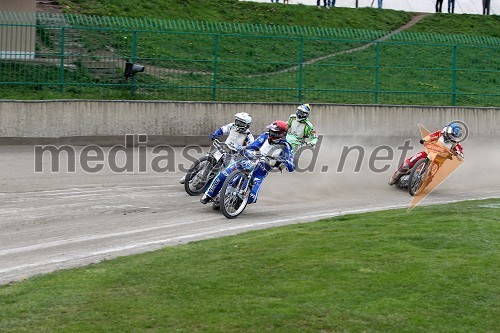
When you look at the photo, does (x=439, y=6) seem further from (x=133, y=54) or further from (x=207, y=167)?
(x=207, y=167)

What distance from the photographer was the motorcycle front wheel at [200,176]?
17734mm

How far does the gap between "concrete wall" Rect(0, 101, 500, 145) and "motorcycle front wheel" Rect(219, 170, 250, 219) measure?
28.8 feet

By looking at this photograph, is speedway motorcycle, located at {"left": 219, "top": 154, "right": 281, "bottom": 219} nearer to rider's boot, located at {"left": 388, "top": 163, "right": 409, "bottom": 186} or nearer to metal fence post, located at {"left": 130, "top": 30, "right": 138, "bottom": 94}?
rider's boot, located at {"left": 388, "top": 163, "right": 409, "bottom": 186}

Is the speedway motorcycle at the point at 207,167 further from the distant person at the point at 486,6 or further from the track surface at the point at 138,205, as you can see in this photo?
the distant person at the point at 486,6

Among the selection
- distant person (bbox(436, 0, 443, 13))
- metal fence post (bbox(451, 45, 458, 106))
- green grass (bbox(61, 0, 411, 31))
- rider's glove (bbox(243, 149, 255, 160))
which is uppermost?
distant person (bbox(436, 0, 443, 13))

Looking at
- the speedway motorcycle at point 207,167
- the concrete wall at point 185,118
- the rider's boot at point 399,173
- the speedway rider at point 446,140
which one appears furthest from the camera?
the concrete wall at point 185,118

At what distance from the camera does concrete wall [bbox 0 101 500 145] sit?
77.0 ft

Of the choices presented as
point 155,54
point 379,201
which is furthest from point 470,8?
point 379,201

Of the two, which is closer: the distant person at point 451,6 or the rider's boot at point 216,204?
the rider's boot at point 216,204

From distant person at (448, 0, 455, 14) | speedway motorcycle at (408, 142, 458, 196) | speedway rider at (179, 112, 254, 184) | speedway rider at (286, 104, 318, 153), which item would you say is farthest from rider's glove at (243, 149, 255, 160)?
distant person at (448, 0, 455, 14)

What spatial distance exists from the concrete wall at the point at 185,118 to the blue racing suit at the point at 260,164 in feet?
26.2

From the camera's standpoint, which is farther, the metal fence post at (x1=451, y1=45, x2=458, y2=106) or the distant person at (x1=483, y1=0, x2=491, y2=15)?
the distant person at (x1=483, y1=0, x2=491, y2=15)

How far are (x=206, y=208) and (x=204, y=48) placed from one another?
10894 millimetres

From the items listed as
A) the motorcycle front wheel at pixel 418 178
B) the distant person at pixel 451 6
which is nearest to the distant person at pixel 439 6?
the distant person at pixel 451 6
